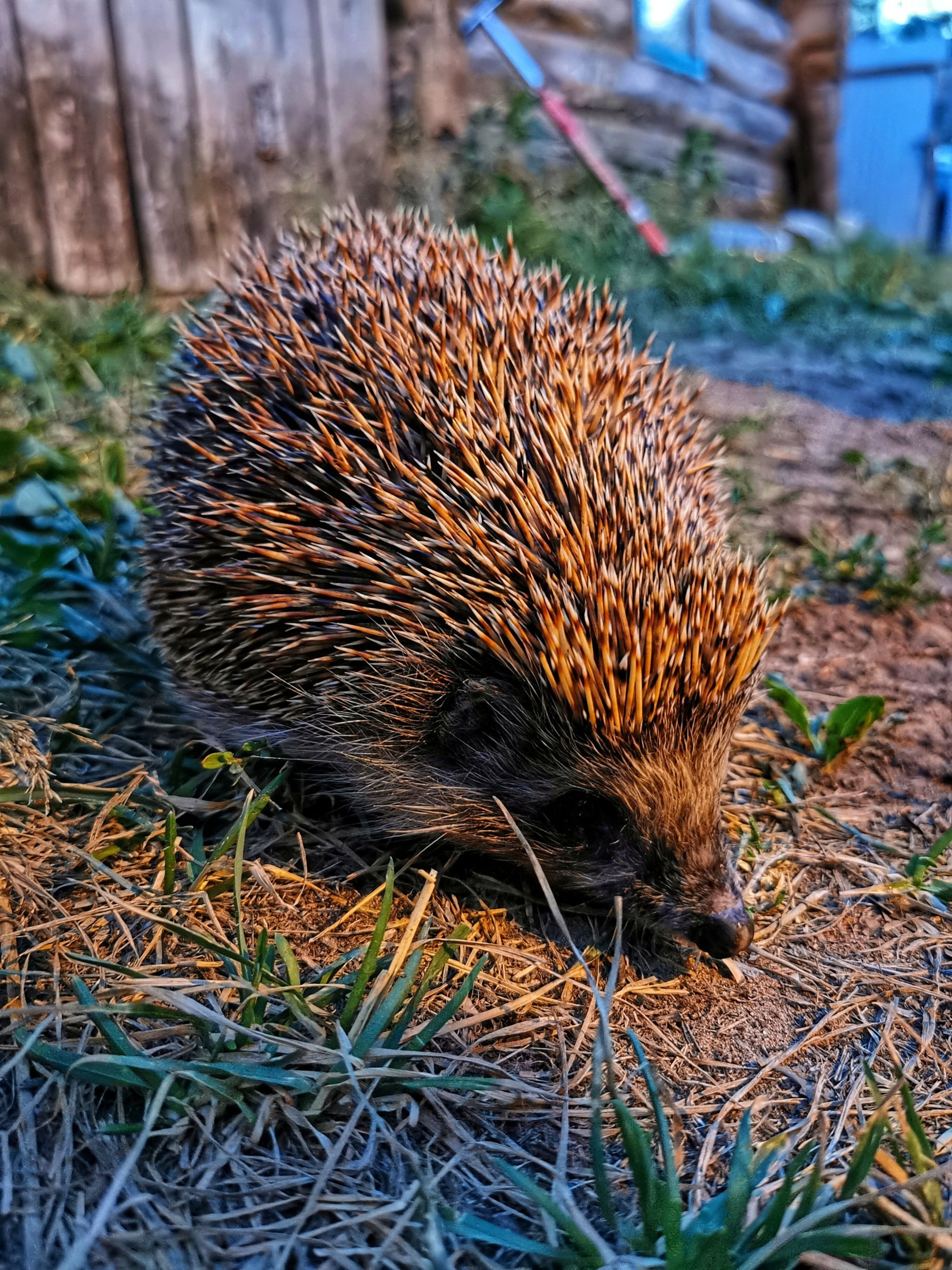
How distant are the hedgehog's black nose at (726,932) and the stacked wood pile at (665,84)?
23.4ft

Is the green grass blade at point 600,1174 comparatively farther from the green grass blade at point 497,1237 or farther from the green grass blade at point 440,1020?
the green grass blade at point 440,1020

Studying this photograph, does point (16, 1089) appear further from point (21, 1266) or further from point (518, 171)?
point (518, 171)

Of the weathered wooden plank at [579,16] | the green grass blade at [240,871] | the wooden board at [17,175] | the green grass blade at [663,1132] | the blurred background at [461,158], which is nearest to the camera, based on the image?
the green grass blade at [663,1132]

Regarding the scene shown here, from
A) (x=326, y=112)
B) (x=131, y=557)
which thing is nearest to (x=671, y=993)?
(x=131, y=557)

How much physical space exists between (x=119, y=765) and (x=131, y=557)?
1223mm

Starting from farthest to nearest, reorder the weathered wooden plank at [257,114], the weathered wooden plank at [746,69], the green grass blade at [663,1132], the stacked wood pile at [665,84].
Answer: the weathered wooden plank at [746,69] < the stacked wood pile at [665,84] < the weathered wooden plank at [257,114] < the green grass blade at [663,1132]

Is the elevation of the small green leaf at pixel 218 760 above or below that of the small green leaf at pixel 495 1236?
above

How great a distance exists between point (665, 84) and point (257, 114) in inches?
199

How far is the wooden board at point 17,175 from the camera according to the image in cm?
517

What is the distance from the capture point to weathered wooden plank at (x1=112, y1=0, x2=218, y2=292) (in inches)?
219

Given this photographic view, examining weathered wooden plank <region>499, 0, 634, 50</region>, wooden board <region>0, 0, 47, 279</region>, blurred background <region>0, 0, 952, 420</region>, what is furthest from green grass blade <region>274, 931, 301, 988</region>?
weathered wooden plank <region>499, 0, 634, 50</region>

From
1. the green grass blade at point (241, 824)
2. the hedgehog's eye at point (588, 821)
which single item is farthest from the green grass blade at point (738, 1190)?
the green grass blade at point (241, 824)

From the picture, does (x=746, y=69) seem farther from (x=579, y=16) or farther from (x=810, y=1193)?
(x=810, y=1193)

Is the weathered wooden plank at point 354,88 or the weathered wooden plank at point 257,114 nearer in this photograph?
the weathered wooden plank at point 257,114
